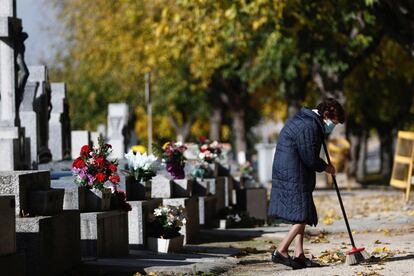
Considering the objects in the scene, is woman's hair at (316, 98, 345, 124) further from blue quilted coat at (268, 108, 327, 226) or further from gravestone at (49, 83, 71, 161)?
gravestone at (49, 83, 71, 161)

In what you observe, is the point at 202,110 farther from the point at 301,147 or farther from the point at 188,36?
the point at 301,147

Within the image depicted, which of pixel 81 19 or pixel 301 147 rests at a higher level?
pixel 81 19

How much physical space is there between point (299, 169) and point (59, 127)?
14462 millimetres

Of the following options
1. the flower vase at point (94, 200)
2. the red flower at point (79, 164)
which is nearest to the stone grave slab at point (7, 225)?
the flower vase at point (94, 200)

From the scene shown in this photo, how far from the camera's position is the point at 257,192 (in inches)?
918

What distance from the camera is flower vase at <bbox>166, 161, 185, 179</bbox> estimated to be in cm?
1916

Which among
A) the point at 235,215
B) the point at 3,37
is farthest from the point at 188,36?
the point at 3,37

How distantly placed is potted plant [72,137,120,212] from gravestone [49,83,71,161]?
1147 cm

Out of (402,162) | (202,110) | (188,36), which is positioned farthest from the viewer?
(202,110)

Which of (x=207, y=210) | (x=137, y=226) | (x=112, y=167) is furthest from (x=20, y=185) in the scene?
(x=207, y=210)

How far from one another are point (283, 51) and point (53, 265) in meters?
28.4

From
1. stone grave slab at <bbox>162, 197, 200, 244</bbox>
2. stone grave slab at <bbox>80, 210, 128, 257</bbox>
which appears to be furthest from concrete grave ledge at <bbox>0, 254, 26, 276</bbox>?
stone grave slab at <bbox>162, 197, 200, 244</bbox>

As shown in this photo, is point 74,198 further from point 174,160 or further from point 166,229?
point 174,160

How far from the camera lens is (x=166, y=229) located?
15898mm
